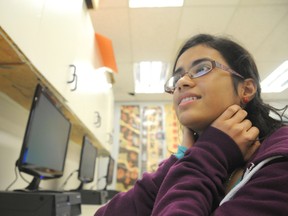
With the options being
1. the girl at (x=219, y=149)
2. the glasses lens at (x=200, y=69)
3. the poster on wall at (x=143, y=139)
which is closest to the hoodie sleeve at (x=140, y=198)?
the girl at (x=219, y=149)

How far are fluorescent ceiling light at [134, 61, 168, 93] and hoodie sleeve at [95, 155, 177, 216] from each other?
2.60m

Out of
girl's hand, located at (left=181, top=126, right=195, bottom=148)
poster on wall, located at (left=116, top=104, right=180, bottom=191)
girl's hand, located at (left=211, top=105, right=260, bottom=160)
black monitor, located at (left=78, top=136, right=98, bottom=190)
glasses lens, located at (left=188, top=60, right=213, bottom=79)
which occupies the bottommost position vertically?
poster on wall, located at (left=116, top=104, right=180, bottom=191)

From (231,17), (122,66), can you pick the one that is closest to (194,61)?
(231,17)

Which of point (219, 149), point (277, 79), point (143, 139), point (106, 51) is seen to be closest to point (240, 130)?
point (219, 149)

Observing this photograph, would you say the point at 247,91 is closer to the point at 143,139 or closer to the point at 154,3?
the point at 154,3

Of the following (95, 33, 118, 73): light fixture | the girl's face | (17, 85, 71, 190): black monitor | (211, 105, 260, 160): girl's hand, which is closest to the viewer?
(211, 105, 260, 160): girl's hand

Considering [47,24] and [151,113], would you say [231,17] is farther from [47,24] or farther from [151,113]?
[151,113]

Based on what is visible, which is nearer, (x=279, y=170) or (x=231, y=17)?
(x=279, y=170)

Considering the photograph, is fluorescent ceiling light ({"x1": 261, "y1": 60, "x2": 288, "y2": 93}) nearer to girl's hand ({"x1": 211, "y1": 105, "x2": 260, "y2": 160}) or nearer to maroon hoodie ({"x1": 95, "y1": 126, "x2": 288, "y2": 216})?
girl's hand ({"x1": 211, "y1": 105, "x2": 260, "y2": 160})

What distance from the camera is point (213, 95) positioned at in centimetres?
70

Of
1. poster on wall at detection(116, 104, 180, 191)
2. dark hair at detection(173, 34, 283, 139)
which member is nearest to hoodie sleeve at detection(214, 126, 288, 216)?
dark hair at detection(173, 34, 283, 139)

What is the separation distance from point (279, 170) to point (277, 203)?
0.06 metres

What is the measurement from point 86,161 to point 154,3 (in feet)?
5.32

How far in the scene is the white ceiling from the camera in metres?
2.26
